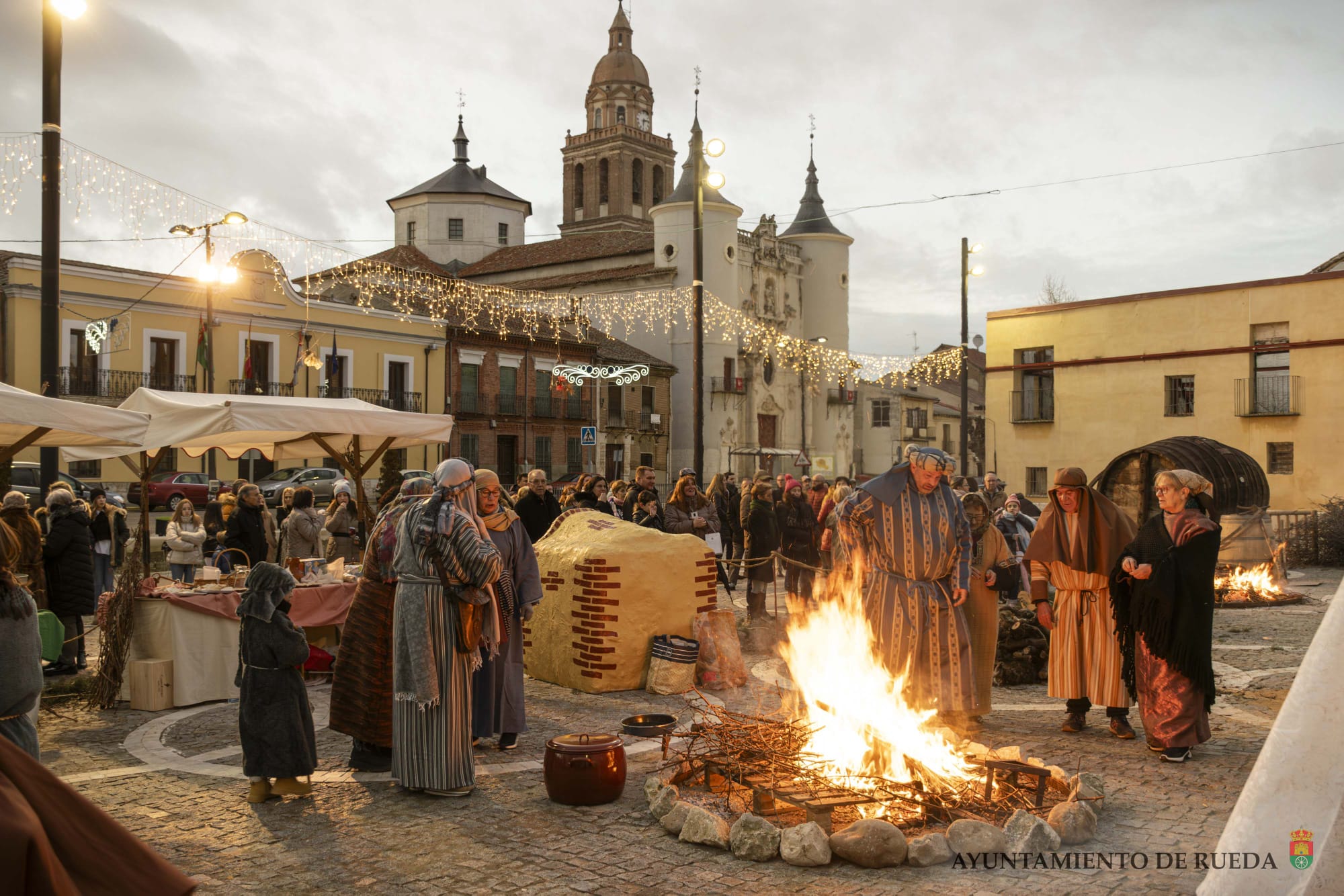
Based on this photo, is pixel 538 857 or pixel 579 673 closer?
pixel 538 857

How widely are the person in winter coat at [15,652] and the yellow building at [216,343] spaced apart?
23.2 metres

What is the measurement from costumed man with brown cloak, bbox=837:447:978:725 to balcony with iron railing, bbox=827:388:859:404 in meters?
49.1

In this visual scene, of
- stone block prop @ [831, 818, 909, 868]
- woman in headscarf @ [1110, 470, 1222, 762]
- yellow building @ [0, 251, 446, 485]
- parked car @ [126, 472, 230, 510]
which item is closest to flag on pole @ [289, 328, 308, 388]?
yellow building @ [0, 251, 446, 485]

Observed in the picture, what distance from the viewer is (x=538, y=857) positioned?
4723 mm

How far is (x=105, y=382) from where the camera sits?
31266 millimetres

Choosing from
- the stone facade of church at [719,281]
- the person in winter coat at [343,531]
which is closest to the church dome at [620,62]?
the stone facade of church at [719,281]

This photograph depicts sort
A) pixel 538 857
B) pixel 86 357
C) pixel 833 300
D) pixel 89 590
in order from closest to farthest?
pixel 538 857, pixel 89 590, pixel 86 357, pixel 833 300

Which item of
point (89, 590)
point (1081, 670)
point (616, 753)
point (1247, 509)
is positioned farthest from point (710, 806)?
point (1247, 509)

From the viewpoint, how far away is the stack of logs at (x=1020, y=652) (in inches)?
345

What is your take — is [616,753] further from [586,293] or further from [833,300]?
[833,300]

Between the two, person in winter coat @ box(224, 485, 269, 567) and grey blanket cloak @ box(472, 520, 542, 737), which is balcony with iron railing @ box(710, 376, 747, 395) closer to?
person in winter coat @ box(224, 485, 269, 567)

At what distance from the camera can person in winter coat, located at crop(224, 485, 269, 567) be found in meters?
11.1

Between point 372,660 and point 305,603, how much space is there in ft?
9.74

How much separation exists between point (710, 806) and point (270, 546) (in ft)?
29.0
